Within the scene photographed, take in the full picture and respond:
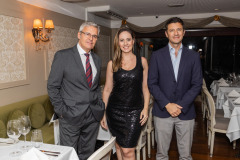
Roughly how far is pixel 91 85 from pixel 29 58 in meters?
2.08

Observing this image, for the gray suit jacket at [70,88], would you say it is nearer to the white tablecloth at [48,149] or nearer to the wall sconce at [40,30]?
the white tablecloth at [48,149]

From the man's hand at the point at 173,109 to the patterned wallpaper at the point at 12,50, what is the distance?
7.87ft

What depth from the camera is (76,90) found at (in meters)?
2.15

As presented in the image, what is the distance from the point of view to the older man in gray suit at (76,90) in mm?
2127

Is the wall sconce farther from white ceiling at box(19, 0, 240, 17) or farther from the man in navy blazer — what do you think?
the man in navy blazer

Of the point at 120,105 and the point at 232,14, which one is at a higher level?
the point at 232,14

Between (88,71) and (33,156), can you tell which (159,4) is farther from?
(33,156)

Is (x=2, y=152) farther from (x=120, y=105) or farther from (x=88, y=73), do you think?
(x=120, y=105)

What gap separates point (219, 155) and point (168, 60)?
2.19m

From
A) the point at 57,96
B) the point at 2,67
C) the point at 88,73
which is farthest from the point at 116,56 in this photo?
the point at 2,67

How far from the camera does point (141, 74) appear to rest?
233 centimetres

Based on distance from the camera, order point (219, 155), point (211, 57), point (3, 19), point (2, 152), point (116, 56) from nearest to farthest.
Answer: point (2, 152)
point (116, 56)
point (3, 19)
point (219, 155)
point (211, 57)

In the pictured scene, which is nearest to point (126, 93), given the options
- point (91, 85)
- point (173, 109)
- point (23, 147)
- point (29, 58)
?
point (91, 85)

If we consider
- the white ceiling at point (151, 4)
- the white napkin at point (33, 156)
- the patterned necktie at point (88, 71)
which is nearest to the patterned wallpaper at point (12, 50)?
the white ceiling at point (151, 4)
